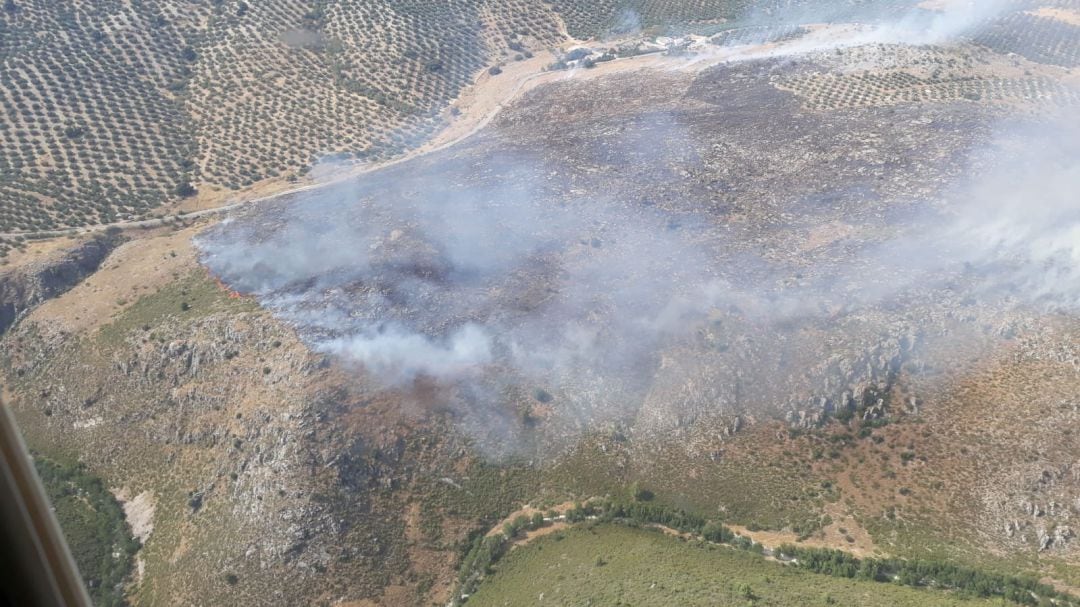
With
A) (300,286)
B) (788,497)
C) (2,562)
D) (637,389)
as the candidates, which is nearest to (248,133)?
(300,286)

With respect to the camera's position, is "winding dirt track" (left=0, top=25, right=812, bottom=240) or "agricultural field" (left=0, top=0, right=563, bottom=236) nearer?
"winding dirt track" (left=0, top=25, right=812, bottom=240)

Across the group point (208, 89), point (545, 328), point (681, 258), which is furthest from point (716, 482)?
point (208, 89)

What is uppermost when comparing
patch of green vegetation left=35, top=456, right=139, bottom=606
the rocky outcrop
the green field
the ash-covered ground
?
the ash-covered ground

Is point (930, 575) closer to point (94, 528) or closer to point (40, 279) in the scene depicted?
point (94, 528)

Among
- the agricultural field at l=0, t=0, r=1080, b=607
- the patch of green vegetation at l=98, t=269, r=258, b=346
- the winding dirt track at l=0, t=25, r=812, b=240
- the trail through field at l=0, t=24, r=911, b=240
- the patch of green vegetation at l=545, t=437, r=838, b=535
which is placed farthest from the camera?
the trail through field at l=0, t=24, r=911, b=240

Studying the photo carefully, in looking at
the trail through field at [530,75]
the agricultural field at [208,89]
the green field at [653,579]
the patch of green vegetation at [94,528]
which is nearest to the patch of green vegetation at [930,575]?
the green field at [653,579]

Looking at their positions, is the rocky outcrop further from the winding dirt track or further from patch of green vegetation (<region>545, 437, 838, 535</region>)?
patch of green vegetation (<region>545, 437, 838, 535</region>)

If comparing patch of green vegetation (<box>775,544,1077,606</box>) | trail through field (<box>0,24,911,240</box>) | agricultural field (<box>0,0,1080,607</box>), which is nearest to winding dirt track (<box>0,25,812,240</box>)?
trail through field (<box>0,24,911,240</box>)
